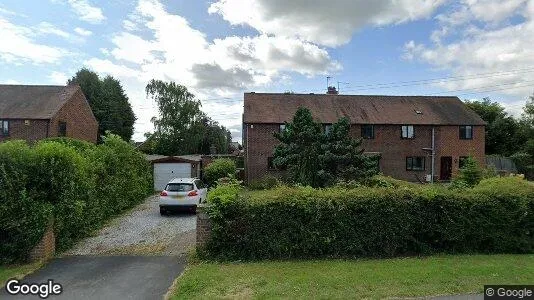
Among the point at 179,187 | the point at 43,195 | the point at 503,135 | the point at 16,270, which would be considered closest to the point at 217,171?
the point at 179,187

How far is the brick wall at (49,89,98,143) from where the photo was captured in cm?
2667

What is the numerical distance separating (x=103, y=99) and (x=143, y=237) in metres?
32.3

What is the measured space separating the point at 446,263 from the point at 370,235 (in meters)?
1.67

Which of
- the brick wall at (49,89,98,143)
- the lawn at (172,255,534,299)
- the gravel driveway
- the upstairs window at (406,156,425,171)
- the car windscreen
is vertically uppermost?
the brick wall at (49,89,98,143)

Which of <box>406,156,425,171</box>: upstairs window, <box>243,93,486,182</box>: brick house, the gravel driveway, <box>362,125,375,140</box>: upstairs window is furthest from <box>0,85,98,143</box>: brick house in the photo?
<box>406,156,425,171</box>: upstairs window

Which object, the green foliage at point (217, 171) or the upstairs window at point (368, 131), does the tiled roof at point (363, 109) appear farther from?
the green foliage at point (217, 171)

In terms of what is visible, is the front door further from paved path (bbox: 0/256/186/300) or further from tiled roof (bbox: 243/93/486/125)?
paved path (bbox: 0/256/186/300)

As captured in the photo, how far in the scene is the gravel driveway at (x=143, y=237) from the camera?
9.47 meters

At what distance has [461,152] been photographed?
28281mm

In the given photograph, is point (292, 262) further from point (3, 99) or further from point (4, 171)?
point (3, 99)

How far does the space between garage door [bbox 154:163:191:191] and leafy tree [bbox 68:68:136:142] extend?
636 inches

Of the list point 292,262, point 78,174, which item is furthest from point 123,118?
point 292,262

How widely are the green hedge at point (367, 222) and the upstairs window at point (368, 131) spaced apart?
18482mm

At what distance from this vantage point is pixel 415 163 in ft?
92.4
